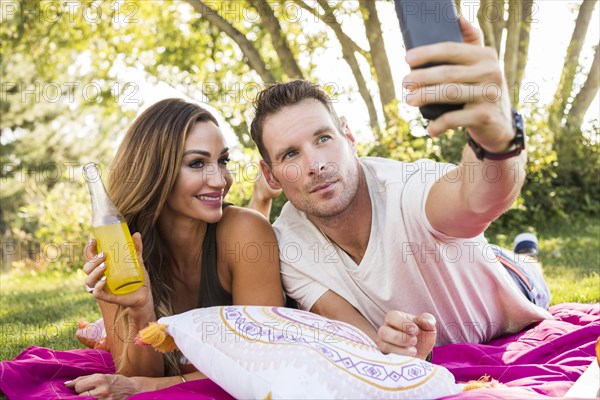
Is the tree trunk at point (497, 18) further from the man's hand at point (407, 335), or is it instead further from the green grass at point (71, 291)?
the man's hand at point (407, 335)

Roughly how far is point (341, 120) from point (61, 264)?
22.5 feet

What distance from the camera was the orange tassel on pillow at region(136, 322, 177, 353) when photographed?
2533 millimetres

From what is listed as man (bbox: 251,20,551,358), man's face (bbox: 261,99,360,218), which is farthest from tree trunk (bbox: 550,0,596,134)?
man's face (bbox: 261,99,360,218)

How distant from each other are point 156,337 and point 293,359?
60 cm

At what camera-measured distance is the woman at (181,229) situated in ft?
10.4

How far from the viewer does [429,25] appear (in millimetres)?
1730

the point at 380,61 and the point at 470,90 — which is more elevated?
the point at 380,61

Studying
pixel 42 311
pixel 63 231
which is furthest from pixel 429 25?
pixel 63 231

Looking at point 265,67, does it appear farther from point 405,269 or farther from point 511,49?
point 405,269

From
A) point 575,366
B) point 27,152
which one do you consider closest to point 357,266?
point 575,366

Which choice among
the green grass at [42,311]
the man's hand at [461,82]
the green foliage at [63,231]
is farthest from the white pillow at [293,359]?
the green foliage at [63,231]

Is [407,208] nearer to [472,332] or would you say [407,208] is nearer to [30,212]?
[472,332]

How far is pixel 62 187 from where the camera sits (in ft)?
37.9

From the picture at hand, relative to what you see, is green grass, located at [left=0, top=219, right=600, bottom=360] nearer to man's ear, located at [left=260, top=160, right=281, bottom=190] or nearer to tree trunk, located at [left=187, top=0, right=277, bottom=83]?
man's ear, located at [left=260, top=160, right=281, bottom=190]
